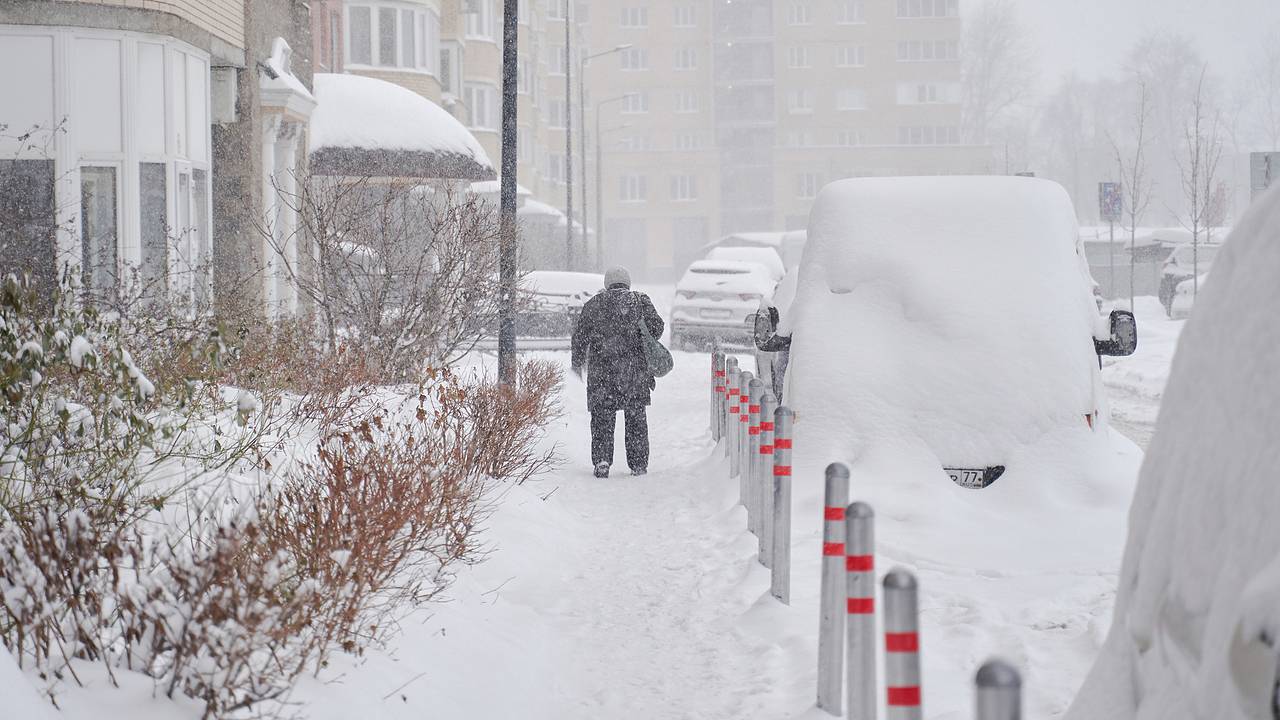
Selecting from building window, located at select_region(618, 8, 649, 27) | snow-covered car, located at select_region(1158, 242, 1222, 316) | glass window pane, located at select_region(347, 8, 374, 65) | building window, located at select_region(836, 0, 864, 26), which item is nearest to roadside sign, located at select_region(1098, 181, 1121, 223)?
snow-covered car, located at select_region(1158, 242, 1222, 316)

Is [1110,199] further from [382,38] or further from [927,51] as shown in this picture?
[927,51]

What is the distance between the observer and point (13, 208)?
1324 centimetres

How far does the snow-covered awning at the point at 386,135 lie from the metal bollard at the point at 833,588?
1742cm

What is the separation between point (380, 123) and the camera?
2405 cm

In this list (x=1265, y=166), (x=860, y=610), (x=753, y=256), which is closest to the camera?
(x=860, y=610)

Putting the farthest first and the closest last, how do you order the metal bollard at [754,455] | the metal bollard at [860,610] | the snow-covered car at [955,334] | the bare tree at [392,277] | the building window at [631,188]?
the building window at [631,188] → the bare tree at [392,277] → the metal bollard at [754,455] → the snow-covered car at [955,334] → the metal bollard at [860,610]

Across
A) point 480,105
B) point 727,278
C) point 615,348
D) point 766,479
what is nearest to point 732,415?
point 615,348

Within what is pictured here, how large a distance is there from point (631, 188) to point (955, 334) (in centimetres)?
8127

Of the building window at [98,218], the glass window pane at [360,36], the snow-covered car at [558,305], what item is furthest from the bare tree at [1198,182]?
the glass window pane at [360,36]

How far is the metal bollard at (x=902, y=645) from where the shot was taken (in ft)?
12.1

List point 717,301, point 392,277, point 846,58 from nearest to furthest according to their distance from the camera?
point 392,277
point 717,301
point 846,58

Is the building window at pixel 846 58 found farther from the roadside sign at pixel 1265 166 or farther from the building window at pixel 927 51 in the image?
the roadside sign at pixel 1265 166

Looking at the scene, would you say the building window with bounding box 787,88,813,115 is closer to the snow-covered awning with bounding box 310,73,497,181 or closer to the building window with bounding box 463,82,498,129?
the building window with bounding box 463,82,498,129

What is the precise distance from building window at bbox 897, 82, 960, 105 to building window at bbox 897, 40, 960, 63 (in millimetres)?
1409
